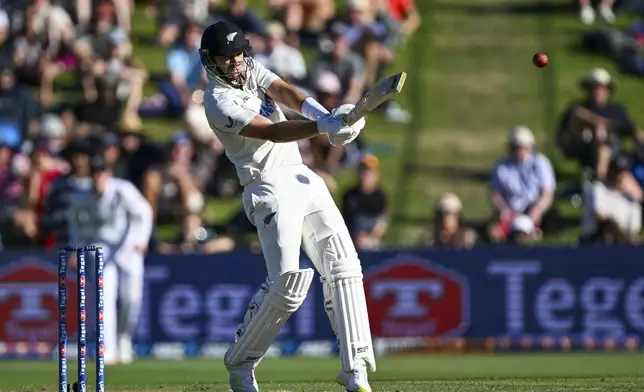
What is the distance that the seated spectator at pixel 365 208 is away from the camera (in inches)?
554

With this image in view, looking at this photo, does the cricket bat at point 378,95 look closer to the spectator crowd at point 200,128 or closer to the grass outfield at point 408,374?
the grass outfield at point 408,374

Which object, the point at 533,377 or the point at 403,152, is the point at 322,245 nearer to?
the point at 533,377

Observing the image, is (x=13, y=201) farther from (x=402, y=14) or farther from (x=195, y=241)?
(x=402, y=14)

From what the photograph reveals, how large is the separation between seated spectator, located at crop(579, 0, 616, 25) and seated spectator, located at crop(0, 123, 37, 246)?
24.1 ft

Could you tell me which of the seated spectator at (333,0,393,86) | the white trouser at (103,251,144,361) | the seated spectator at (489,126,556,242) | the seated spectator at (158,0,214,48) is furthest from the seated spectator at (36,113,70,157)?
the seated spectator at (489,126,556,242)

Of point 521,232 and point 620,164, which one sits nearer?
point 521,232

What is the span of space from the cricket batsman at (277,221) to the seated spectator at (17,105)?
8.41 metres

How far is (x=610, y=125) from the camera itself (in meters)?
15.1

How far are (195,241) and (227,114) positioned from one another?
6609 millimetres

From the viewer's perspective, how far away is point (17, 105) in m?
16.0

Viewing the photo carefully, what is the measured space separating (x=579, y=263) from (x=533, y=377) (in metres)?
3.29

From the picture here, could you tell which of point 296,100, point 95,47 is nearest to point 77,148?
point 95,47

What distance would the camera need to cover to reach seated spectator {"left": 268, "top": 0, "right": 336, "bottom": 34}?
677 inches

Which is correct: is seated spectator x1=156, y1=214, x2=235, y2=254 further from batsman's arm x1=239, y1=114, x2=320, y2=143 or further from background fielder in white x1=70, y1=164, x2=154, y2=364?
batsman's arm x1=239, y1=114, x2=320, y2=143
